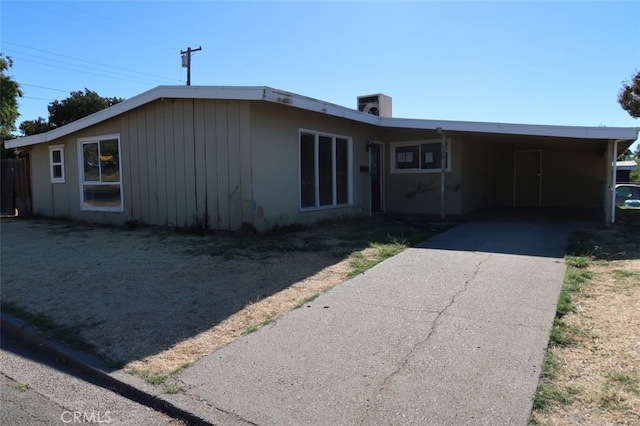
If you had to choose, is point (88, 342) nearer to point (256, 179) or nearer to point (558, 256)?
point (256, 179)

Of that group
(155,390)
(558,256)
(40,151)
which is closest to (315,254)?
(558,256)

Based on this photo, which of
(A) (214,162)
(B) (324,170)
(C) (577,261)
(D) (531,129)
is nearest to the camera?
(C) (577,261)

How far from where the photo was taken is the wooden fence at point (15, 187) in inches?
570

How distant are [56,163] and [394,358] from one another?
42.3ft

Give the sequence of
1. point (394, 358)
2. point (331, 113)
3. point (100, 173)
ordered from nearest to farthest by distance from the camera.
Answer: point (394, 358) < point (331, 113) < point (100, 173)

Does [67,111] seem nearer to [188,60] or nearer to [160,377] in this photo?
[188,60]

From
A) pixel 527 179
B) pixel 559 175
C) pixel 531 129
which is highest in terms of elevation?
pixel 531 129

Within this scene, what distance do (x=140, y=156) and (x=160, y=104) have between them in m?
1.41

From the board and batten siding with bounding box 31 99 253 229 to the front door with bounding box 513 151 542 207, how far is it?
11.9m

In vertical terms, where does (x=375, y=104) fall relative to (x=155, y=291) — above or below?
above

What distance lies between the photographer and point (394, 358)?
366 cm

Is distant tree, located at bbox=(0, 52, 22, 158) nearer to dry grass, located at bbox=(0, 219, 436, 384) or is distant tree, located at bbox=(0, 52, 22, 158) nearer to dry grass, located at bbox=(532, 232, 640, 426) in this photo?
dry grass, located at bbox=(0, 219, 436, 384)

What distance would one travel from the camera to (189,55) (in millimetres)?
28828

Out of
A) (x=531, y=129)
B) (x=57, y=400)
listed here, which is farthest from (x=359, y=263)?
(x=531, y=129)
